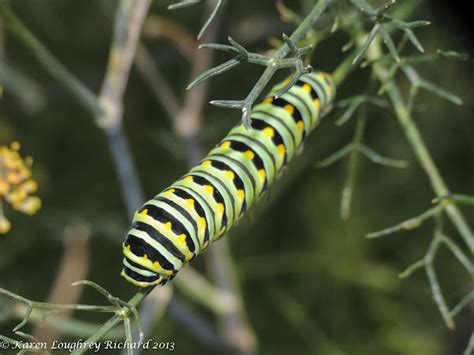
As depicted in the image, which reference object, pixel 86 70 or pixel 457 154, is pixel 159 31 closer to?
pixel 86 70

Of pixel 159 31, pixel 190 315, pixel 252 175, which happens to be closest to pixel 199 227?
pixel 252 175

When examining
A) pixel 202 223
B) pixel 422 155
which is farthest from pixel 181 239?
pixel 422 155

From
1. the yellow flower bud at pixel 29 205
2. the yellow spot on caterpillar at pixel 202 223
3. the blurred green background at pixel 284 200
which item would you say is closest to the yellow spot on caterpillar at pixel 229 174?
the yellow spot on caterpillar at pixel 202 223

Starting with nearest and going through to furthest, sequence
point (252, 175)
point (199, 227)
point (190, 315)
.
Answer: point (199, 227)
point (252, 175)
point (190, 315)

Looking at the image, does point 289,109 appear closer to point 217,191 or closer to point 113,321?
point 217,191

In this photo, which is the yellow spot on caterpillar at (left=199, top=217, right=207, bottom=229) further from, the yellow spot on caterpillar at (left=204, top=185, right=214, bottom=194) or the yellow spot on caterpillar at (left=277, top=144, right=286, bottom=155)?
the yellow spot on caterpillar at (left=277, top=144, right=286, bottom=155)

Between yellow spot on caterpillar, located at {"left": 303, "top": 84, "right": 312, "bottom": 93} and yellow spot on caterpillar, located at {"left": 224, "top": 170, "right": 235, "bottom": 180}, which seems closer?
yellow spot on caterpillar, located at {"left": 224, "top": 170, "right": 235, "bottom": 180}

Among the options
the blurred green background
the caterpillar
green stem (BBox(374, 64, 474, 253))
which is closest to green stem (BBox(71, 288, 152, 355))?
the caterpillar
